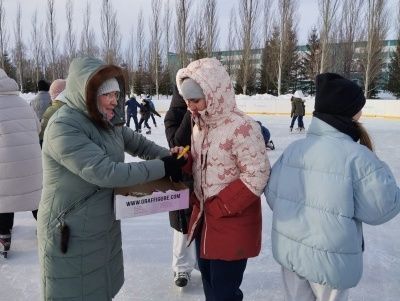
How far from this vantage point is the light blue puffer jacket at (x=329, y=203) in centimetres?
137

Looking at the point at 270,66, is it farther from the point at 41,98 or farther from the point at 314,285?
the point at 314,285

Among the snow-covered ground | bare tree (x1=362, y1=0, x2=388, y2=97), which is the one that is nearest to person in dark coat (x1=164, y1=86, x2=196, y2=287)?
the snow-covered ground

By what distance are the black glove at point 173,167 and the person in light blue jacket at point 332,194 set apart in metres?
0.41

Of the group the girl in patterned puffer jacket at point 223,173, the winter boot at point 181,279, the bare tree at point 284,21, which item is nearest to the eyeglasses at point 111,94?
the girl in patterned puffer jacket at point 223,173

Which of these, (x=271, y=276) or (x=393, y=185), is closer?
(x=393, y=185)

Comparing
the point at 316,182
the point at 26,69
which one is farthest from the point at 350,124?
the point at 26,69

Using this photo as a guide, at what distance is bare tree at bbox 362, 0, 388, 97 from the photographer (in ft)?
68.3

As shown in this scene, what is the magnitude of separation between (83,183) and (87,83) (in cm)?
37

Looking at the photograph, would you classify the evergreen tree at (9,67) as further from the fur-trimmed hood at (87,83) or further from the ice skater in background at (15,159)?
the fur-trimmed hood at (87,83)

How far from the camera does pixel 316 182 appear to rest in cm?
144

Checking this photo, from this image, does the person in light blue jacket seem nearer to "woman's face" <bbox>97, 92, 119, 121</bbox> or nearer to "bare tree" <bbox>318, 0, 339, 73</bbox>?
"woman's face" <bbox>97, 92, 119, 121</bbox>

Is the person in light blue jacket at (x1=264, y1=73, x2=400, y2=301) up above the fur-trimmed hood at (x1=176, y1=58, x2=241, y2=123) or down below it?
below

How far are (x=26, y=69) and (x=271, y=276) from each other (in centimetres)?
3889

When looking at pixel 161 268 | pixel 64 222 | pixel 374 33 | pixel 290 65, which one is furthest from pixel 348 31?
pixel 64 222
